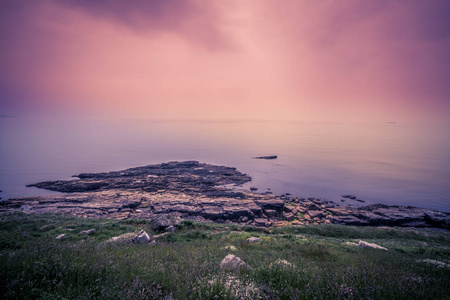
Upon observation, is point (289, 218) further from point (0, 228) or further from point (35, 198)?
point (35, 198)

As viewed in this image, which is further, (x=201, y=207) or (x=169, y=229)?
(x=201, y=207)

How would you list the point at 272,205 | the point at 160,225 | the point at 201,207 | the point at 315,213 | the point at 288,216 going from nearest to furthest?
1. the point at 160,225
2. the point at 288,216
3. the point at 201,207
4. the point at 315,213
5. the point at 272,205

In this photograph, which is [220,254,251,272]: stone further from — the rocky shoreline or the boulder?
the rocky shoreline

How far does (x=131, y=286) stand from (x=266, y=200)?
29.8 meters

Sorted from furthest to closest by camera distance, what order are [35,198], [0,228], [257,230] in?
[35,198] < [257,230] < [0,228]

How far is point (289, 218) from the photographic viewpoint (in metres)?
27.0

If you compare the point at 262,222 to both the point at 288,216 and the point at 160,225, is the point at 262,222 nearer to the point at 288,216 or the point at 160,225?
the point at 288,216

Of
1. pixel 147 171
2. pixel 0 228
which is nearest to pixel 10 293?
pixel 0 228

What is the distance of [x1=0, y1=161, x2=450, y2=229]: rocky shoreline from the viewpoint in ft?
84.4

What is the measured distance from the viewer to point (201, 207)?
27.6m

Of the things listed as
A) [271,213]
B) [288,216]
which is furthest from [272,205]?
[288,216]

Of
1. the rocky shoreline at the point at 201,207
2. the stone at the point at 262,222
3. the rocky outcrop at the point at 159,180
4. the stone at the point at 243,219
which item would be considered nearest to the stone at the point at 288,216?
the rocky shoreline at the point at 201,207

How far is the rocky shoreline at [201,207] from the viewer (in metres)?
25.7

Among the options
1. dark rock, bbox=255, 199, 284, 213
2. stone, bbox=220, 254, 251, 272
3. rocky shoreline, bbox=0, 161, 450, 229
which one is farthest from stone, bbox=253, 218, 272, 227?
stone, bbox=220, 254, 251, 272
